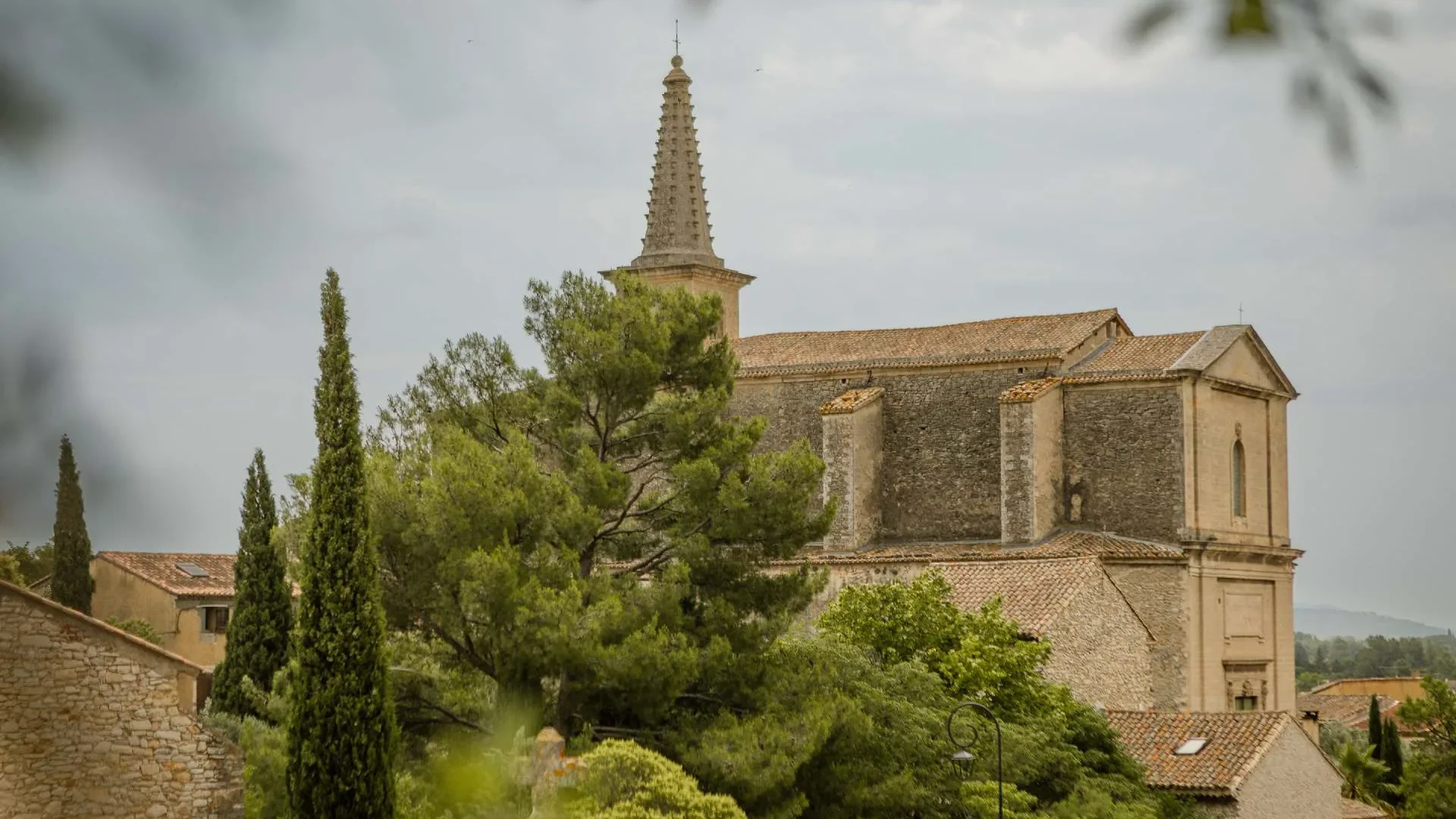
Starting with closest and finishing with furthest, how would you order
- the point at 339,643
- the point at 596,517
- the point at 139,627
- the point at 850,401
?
the point at 339,643 < the point at 596,517 < the point at 139,627 < the point at 850,401

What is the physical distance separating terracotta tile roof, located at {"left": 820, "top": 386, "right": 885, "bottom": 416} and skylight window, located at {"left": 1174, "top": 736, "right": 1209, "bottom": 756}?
42.5 feet

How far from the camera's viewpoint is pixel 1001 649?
26312mm

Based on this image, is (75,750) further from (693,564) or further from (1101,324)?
(1101,324)

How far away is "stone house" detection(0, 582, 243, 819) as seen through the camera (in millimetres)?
3977

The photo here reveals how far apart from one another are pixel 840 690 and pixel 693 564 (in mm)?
2549

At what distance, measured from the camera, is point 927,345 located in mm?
39625

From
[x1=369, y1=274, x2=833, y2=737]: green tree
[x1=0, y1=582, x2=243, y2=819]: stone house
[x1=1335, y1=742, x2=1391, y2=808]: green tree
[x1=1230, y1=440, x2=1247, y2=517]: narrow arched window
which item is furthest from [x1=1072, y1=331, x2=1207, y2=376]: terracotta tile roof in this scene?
[x1=0, y1=582, x2=243, y2=819]: stone house

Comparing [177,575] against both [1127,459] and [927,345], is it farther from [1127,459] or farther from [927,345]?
[1127,459]

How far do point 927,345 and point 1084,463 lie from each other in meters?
4.58

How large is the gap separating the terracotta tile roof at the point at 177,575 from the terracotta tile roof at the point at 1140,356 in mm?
18279

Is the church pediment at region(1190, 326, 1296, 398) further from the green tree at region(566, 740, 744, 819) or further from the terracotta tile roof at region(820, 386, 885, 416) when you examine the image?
the green tree at region(566, 740, 744, 819)

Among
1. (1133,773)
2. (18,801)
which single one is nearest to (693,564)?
(1133,773)

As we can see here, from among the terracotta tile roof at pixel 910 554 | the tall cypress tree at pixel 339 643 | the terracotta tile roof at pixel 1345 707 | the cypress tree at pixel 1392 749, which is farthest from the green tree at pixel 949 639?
the terracotta tile roof at pixel 1345 707

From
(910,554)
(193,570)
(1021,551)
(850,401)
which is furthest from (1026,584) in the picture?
(193,570)
